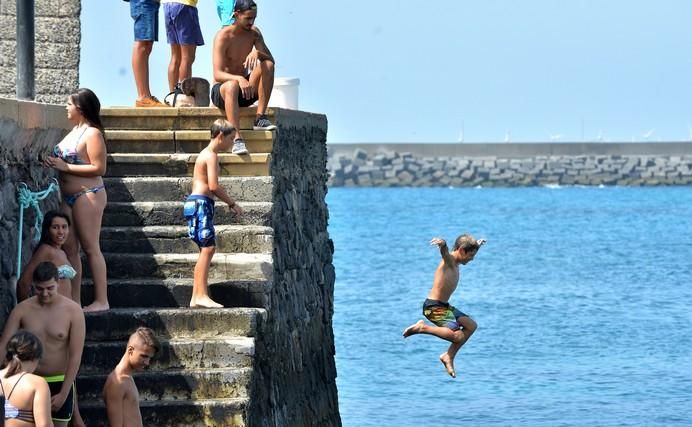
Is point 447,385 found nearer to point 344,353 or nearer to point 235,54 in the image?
point 344,353

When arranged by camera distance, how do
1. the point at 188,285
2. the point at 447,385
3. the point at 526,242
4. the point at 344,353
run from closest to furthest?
the point at 188,285, the point at 447,385, the point at 344,353, the point at 526,242

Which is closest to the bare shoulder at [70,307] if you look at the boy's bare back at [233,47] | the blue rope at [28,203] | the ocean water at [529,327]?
the blue rope at [28,203]

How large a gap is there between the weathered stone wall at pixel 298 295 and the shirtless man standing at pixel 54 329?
5.15 ft

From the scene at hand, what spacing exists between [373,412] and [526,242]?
41.0 m

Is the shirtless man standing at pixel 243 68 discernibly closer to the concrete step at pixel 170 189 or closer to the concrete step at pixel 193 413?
the concrete step at pixel 170 189

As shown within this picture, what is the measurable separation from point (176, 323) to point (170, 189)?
1.87 m

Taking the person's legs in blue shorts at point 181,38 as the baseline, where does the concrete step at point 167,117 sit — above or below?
below

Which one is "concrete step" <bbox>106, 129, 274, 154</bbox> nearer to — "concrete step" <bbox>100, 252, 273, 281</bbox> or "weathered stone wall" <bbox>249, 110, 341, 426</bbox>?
"weathered stone wall" <bbox>249, 110, 341, 426</bbox>

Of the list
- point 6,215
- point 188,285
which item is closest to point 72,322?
point 6,215

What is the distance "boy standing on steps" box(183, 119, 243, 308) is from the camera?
10.3 meters

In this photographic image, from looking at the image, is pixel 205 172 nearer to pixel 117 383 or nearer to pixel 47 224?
pixel 47 224

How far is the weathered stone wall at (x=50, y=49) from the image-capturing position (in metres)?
13.6

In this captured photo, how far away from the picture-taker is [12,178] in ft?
31.1

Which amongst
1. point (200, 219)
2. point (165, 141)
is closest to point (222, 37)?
point (165, 141)
